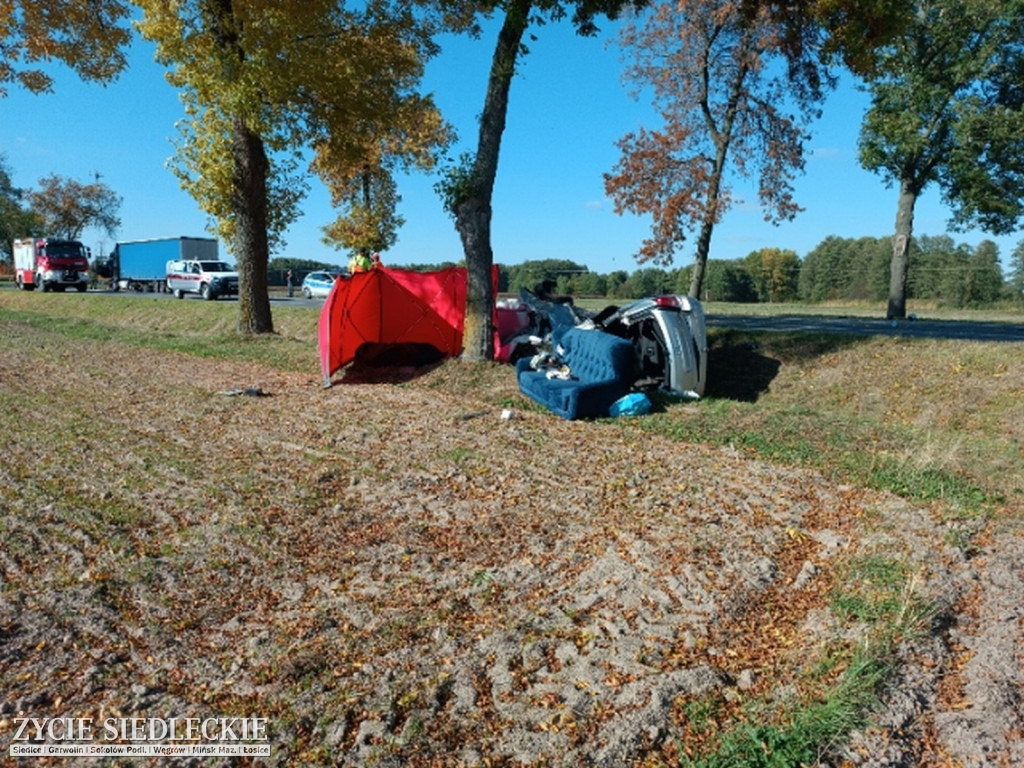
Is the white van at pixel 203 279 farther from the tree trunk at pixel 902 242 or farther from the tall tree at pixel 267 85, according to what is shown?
the tree trunk at pixel 902 242

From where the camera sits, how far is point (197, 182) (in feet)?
51.6

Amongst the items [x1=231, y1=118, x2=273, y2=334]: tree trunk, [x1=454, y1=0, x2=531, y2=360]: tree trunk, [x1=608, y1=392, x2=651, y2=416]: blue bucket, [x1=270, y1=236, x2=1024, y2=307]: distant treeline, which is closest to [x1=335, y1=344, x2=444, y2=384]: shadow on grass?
[x1=454, y1=0, x2=531, y2=360]: tree trunk

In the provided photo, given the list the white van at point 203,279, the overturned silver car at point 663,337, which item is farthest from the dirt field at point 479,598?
the white van at point 203,279

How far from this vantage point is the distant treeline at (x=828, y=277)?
41688 millimetres

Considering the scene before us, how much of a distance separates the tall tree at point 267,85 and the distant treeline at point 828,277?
92.7 feet

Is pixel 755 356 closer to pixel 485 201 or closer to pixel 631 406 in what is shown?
pixel 631 406

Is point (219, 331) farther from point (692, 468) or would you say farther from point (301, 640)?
point (301, 640)

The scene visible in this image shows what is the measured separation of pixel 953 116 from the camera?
2117cm

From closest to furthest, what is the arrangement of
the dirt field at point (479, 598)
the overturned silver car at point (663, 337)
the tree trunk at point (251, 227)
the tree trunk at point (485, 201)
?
1. the dirt field at point (479, 598)
2. the overturned silver car at point (663, 337)
3. the tree trunk at point (485, 201)
4. the tree trunk at point (251, 227)

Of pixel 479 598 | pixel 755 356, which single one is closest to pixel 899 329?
pixel 755 356

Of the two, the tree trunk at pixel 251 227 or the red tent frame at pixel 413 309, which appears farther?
the tree trunk at pixel 251 227

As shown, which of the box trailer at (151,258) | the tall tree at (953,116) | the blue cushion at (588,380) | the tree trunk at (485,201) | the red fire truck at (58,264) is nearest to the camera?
the blue cushion at (588,380)

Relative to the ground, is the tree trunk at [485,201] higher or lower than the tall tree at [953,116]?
lower

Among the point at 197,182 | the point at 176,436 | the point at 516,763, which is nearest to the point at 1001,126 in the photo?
the point at 197,182
